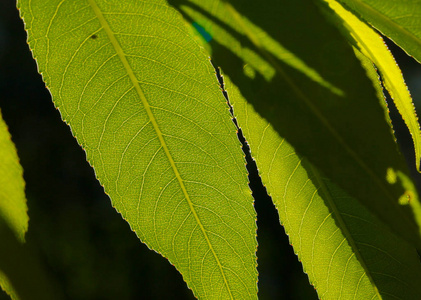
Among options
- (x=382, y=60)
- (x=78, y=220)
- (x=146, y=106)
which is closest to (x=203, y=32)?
(x=146, y=106)

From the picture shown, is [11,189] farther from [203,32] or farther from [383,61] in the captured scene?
[383,61]

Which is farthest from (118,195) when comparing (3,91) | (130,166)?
(3,91)

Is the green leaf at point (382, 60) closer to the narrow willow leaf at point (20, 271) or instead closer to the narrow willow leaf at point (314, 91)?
the narrow willow leaf at point (314, 91)

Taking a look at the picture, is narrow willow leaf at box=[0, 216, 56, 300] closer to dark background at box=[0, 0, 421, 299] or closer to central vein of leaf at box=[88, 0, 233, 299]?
central vein of leaf at box=[88, 0, 233, 299]

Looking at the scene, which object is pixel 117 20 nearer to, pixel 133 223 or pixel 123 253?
pixel 133 223

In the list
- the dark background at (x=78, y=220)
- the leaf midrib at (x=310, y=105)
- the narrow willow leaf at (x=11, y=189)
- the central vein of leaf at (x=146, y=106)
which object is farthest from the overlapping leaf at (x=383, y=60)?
the dark background at (x=78, y=220)

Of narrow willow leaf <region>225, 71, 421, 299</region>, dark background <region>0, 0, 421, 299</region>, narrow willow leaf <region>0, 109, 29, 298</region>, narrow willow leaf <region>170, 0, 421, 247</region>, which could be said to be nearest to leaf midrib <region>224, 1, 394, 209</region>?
narrow willow leaf <region>170, 0, 421, 247</region>

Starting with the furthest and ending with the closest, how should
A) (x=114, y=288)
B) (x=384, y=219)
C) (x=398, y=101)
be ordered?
(x=114, y=288) → (x=398, y=101) → (x=384, y=219)
